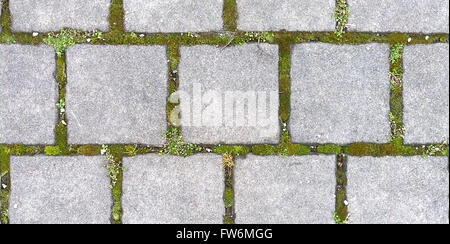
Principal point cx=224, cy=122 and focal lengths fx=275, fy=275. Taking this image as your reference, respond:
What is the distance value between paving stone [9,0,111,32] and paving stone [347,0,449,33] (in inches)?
86.0

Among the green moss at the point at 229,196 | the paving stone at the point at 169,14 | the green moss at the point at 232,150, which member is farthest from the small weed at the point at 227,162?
the paving stone at the point at 169,14

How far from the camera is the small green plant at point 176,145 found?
94.4 inches

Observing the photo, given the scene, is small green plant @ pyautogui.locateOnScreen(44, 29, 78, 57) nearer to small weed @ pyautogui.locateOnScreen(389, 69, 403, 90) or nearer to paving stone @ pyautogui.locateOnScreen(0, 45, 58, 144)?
paving stone @ pyautogui.locateOnScreen(0, 45, 58, 144)

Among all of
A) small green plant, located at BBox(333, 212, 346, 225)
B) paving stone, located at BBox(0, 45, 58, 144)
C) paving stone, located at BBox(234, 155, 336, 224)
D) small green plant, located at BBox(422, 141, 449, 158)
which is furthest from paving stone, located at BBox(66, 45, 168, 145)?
small green plant, located at BBox(422, 141, 449, 158)

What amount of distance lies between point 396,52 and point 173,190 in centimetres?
229

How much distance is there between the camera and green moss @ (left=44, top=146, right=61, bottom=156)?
239 centimetres

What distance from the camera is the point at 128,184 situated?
95.3 inches

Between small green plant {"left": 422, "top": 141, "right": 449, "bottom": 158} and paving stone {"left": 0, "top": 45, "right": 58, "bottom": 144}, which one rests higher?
paving stone {"left": 0, "top": 45, "right": 58, "bottom": 144}

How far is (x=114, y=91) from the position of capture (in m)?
2.38

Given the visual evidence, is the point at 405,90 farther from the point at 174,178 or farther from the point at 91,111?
the point at 91,111

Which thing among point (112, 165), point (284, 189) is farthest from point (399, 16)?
point (112, 165)

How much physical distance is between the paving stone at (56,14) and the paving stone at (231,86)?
2.64ft
